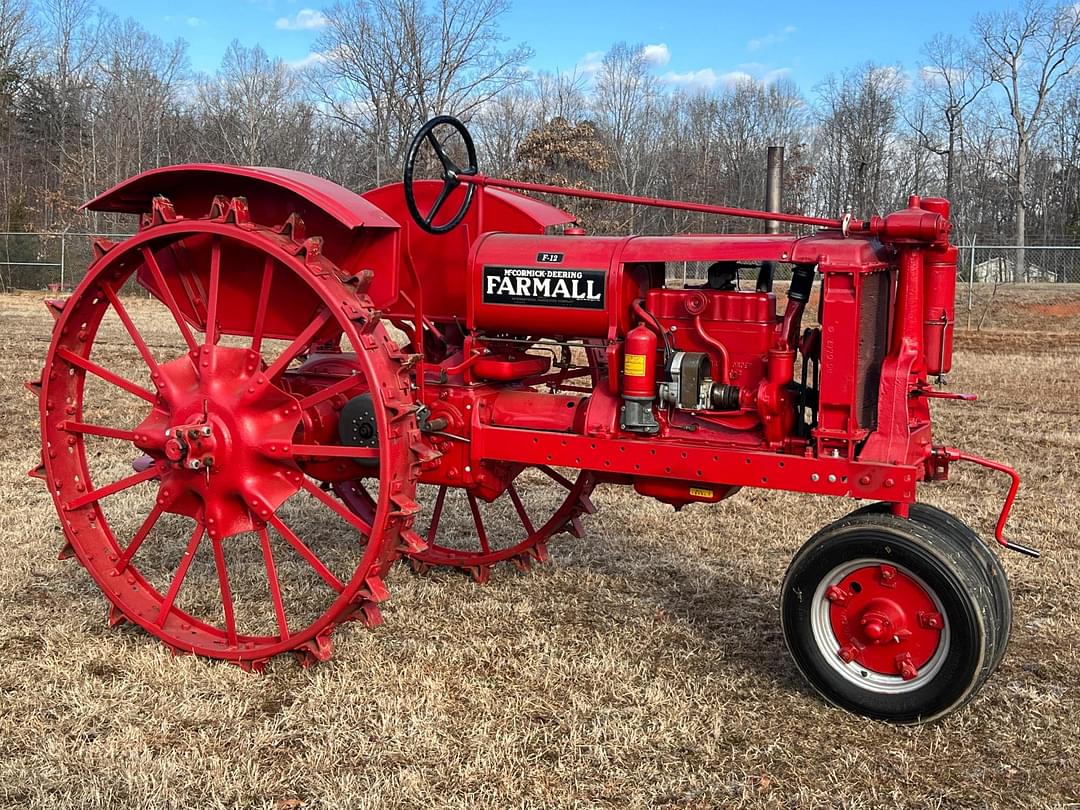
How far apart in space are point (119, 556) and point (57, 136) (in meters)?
38.7

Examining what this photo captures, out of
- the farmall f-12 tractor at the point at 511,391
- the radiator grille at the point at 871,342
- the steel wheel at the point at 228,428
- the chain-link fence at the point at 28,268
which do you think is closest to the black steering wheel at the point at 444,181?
the farmall f-12 tractor at the point at 511,391

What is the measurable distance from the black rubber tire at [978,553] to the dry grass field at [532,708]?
318mm

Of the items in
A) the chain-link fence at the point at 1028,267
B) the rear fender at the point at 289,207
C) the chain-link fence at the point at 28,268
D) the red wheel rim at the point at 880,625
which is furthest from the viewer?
the chain-link fence at the point at 1028,267

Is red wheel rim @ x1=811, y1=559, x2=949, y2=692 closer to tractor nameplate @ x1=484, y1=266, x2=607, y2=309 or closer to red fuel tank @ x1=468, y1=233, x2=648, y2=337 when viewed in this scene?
red fuel tank @ x1=468, y1=233, x2=648, y2=337

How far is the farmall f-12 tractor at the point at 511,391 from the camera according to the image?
3.23m

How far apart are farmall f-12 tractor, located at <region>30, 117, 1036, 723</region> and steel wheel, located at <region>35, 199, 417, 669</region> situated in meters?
0.01

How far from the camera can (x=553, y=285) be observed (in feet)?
12.1

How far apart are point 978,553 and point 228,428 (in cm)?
274

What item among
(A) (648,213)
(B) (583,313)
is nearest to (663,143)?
(A) (648,213)

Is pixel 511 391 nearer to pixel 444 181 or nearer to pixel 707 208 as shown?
pixel 444 181

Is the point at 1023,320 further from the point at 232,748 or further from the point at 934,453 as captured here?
the point at 232,748

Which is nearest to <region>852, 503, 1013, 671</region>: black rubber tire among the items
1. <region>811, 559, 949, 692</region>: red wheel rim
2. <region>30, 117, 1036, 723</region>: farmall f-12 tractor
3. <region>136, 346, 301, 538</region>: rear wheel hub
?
<region>30, 117, 1036, 723</region>: farmall f-12 tractor

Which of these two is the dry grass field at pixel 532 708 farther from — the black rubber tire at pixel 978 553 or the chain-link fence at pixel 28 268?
the chain-link fence at pixel 28 268

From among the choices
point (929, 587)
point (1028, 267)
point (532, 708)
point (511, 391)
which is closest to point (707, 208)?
point (511, 391)
